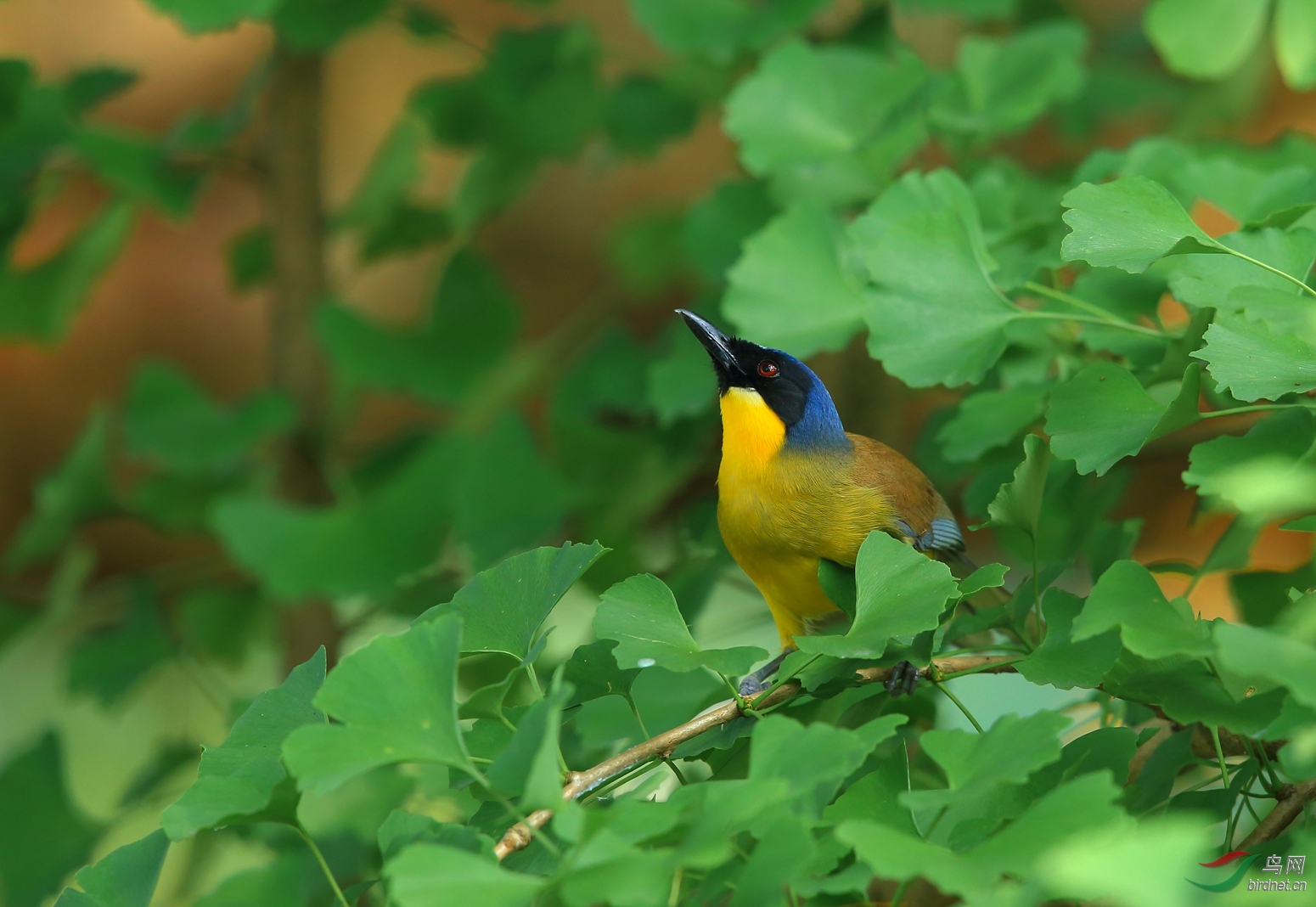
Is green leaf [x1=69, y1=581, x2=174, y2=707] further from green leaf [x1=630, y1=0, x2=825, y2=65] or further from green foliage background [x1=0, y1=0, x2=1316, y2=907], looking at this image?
green leaf [x1=630, y1=0, x2=825, y2=65]

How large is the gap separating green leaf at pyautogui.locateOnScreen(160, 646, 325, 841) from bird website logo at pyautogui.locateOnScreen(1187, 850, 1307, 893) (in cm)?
32

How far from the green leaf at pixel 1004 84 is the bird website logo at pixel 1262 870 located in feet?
1.83

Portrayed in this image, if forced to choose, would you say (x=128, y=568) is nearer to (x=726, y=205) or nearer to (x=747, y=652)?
(x=726, y=205)

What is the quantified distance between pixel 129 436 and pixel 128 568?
0.72 m

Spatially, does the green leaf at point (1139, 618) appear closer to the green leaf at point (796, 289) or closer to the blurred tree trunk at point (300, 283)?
the green leaf at point (796, 289)

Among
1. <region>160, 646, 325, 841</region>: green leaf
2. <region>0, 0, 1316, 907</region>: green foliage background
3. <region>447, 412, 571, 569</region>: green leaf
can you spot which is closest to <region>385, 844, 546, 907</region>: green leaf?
<region>0, 0, 1316, 907</region>: green foliage background

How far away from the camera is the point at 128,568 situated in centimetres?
188

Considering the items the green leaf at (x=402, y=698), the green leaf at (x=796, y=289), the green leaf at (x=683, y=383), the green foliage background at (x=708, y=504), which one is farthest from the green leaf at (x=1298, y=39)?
the green leaf at (x=402, y=698)

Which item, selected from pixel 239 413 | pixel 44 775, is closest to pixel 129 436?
pixel 239 413

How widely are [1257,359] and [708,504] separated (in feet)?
1.72

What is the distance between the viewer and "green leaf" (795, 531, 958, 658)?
0.41 meters

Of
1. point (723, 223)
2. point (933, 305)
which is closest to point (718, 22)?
point (723, 223)

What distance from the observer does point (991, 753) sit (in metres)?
0.38

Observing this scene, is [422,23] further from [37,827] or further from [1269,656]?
[1269,656]
